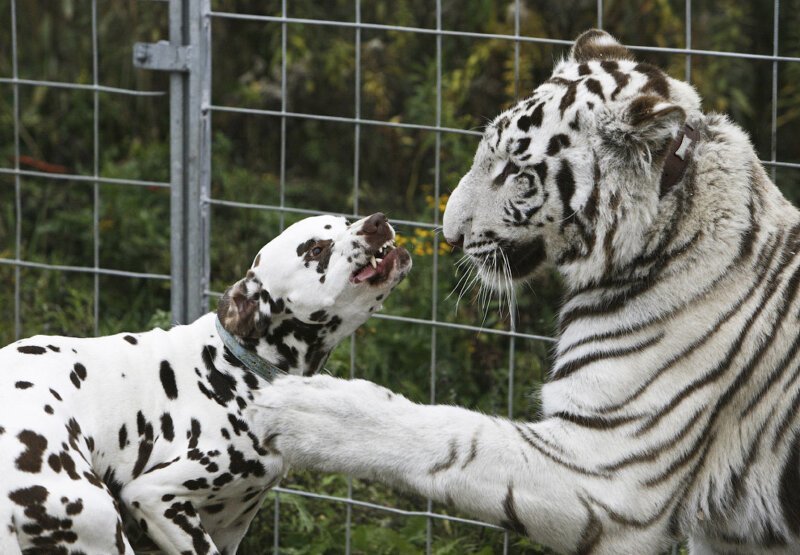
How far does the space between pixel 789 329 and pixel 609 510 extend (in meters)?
0.67

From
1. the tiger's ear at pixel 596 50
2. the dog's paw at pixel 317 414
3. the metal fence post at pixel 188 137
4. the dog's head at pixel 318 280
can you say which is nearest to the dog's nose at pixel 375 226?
the dog's head at pixel 318 280

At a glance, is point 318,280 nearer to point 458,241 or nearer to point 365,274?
point 365,274

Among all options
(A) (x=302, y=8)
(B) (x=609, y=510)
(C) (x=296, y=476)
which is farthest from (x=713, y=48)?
(B) (x=609, y=510)

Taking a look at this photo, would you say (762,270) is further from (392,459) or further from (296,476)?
(296,476)

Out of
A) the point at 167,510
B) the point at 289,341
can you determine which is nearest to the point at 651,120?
the point at 289,341

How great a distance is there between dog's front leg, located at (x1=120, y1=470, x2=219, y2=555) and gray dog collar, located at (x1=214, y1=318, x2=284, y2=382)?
37 cm

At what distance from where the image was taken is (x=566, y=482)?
2961 mm

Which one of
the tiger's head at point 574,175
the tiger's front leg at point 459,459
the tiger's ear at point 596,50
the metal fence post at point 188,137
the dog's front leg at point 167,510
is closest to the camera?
the tiger's front leg at point 459,459

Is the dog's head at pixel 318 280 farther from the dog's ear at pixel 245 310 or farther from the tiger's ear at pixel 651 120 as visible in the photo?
the tiger's ear at pixel 651 120

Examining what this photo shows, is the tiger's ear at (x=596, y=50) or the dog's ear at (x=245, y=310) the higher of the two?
the tiger's ear at (x=596, y=50)

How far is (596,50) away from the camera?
3.51m

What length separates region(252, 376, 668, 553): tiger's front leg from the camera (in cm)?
296

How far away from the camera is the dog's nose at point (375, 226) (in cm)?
352

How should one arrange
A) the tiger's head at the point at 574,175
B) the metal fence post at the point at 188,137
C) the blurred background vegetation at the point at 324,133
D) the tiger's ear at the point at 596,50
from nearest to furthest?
the tiger's head at the point at 574,175
the tiger's ear at the point at 596,50
the metal fence post at the point at 188,137
the blurred background vegetation at the point at 324,133
